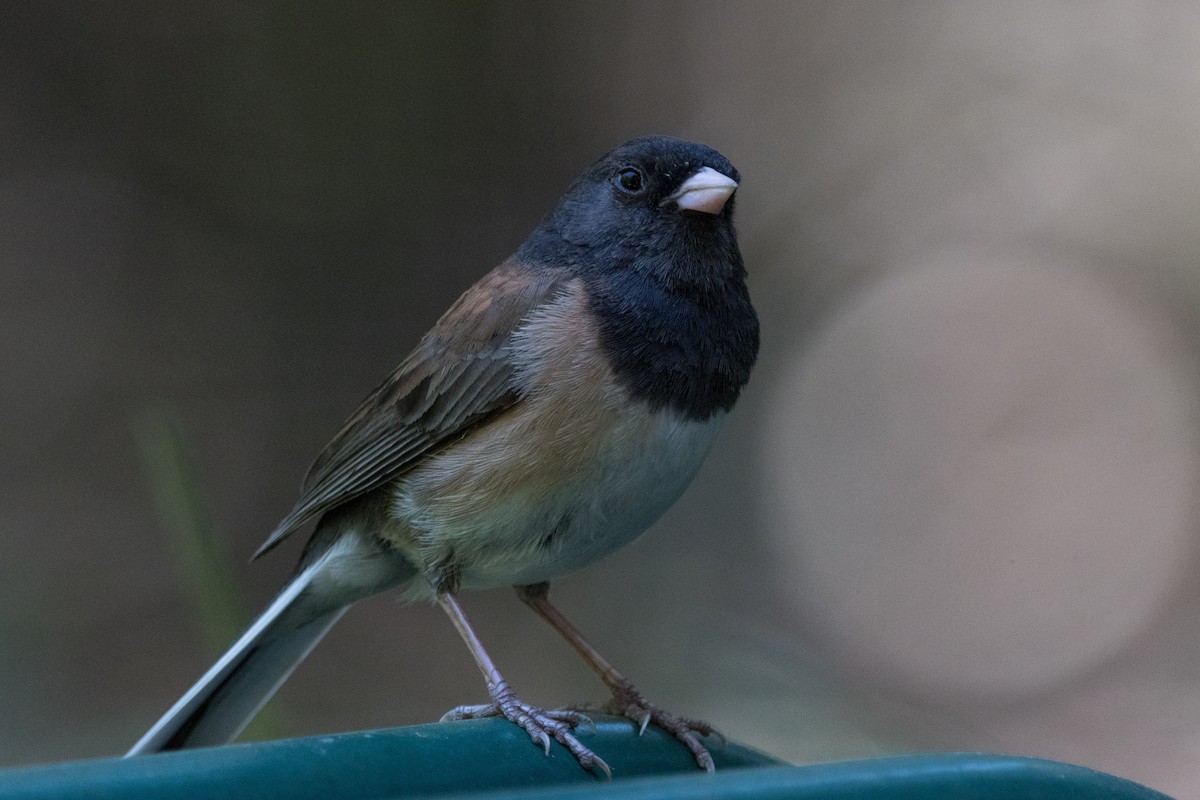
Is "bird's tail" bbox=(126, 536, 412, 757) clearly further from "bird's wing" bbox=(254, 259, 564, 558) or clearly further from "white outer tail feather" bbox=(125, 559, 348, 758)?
"bird's wing" bbox=(254, 259, 564, 558)

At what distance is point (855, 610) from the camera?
4.38m

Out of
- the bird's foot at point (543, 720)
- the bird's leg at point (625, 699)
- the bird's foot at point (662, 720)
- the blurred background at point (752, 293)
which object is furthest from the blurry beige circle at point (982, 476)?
the bird's foot at point (543, 720)

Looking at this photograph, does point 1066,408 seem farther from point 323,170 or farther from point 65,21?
point 65,21

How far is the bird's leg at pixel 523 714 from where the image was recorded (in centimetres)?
155

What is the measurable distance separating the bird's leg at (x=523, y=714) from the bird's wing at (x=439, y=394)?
0.28 m

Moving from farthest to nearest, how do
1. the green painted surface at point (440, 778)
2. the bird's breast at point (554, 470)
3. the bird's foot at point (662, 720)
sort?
the bird's breast at point (554, 470), the bird's foot at point (662, 720), the green painted surface at point (440, 778)

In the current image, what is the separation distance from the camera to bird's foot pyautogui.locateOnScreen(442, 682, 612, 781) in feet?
5.05

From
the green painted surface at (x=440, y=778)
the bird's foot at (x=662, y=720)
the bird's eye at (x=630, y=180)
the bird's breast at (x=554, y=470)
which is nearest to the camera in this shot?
the green painted surface at (x=440, y=778)

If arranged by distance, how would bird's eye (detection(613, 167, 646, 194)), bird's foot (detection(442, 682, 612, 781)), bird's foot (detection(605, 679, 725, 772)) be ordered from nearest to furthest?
bird's foot (detection(442, 682, 612, 781)) → bird's foot (detection(605, 679, 725, 772)) → bird's eye (detection(613, 167, 646, 194))

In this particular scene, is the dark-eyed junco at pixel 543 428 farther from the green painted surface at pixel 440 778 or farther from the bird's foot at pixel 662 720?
the green painted surface at pixel 440 778

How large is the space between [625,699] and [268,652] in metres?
0.68

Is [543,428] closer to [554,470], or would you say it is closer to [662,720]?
[554,470]

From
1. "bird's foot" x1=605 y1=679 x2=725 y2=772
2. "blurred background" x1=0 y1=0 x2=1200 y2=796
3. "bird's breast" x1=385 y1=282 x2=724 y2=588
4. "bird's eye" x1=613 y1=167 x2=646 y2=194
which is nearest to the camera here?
"bird's foot" x1=605 y1=679 x2=725 y2=772

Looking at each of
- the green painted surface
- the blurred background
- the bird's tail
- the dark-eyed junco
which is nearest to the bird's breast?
the dark-eyed junco
